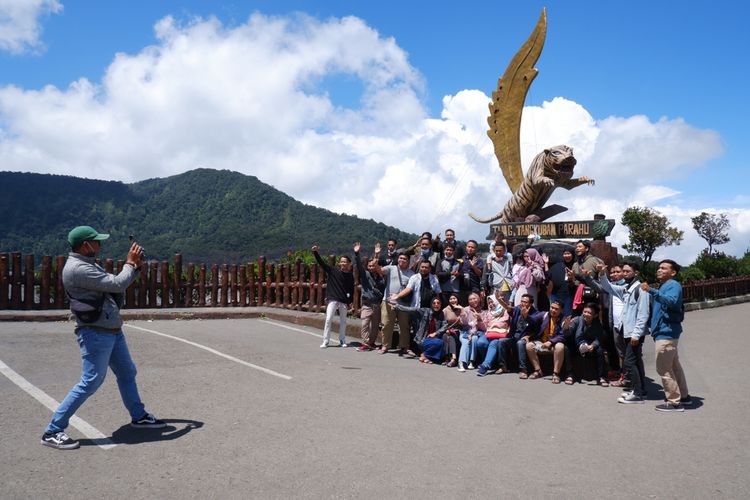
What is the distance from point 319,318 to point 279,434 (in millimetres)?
7894

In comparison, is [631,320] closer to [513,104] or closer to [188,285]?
[513,104]

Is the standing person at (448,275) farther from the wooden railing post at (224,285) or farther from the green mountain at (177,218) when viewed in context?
the green mountain at (177,218)

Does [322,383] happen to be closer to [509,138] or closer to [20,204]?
[509,138]

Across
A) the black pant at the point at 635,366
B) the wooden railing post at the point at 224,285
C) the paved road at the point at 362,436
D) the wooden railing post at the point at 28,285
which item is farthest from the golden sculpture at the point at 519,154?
the wooden railing post at the point at 28,285

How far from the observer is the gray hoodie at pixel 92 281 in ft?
15.4

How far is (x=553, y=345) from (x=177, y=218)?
10639 centimetres

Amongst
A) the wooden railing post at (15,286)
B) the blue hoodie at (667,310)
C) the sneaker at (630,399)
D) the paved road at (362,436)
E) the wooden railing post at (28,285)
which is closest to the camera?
the paved road at (362,436)

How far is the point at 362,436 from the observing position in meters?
5.12

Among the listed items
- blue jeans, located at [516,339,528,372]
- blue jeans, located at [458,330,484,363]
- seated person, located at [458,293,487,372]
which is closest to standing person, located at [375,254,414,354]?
seated person, located at [458,293,487,372]

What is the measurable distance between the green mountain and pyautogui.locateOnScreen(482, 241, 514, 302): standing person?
72871 millimetres

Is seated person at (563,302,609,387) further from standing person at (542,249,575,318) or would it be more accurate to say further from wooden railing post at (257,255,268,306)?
wooden railing post at (257,255,268,306)

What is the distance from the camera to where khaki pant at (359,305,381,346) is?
10.3 meters

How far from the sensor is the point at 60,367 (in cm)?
773

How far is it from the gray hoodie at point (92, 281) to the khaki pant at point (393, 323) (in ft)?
18.2
